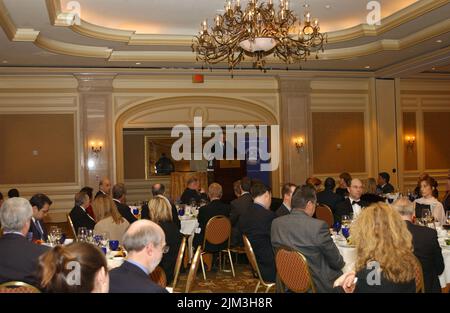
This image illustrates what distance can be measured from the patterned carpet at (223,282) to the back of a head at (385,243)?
3.38 meters

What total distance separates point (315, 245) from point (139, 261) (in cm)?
169

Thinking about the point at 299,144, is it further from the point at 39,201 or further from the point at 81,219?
the point at 39,201

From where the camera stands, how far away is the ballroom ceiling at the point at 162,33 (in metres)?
8.06

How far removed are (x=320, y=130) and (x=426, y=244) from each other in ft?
31.6

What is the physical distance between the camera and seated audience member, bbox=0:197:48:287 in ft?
10.3

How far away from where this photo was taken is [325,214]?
7.07 meters

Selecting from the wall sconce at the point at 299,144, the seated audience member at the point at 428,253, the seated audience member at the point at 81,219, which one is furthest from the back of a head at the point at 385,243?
the wall sconce at the point at 299,144

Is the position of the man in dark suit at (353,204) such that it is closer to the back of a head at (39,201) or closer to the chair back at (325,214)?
the chair back at (325,214)

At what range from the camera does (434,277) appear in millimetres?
3527

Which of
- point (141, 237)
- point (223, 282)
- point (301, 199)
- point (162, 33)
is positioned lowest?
point (223, 282)

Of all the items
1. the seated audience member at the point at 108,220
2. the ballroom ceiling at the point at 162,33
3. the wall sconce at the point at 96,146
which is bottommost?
the seated audience member at the point at 108,220

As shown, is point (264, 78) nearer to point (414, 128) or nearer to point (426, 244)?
point (414, 128)

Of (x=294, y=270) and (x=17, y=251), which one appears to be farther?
(x=294, y=270)

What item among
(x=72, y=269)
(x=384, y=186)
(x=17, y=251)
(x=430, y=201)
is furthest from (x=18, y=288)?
(x=384, y=186)
